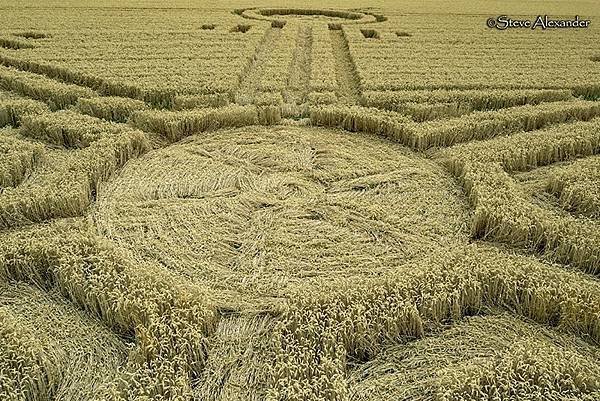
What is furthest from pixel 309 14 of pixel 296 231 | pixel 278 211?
pixel 296 231

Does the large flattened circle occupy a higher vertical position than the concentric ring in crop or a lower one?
lower

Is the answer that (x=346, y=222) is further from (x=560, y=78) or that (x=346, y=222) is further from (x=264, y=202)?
(x=560, y=78)

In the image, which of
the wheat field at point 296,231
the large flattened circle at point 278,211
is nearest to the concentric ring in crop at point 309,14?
the wheat field at point 296,231

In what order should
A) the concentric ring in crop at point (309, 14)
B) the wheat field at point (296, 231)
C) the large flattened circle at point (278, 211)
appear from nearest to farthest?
the wheat field at point (296, 231)
the large flattened circle at point (278, 211)
the concentric ring in crop at point (309, 14)

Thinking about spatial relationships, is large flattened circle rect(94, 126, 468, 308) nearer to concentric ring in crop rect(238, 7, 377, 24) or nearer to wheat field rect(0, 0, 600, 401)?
wheat field rect(0, 0, 600, 401)

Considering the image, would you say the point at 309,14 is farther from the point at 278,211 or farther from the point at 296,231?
the point at 296,231

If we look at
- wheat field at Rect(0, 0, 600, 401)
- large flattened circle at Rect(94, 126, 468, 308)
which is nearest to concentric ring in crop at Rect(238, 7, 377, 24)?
wheat field at Rect(0, 0, 600, 401)

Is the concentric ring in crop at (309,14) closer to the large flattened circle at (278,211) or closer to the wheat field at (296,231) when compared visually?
the wheat field at (296,231)
